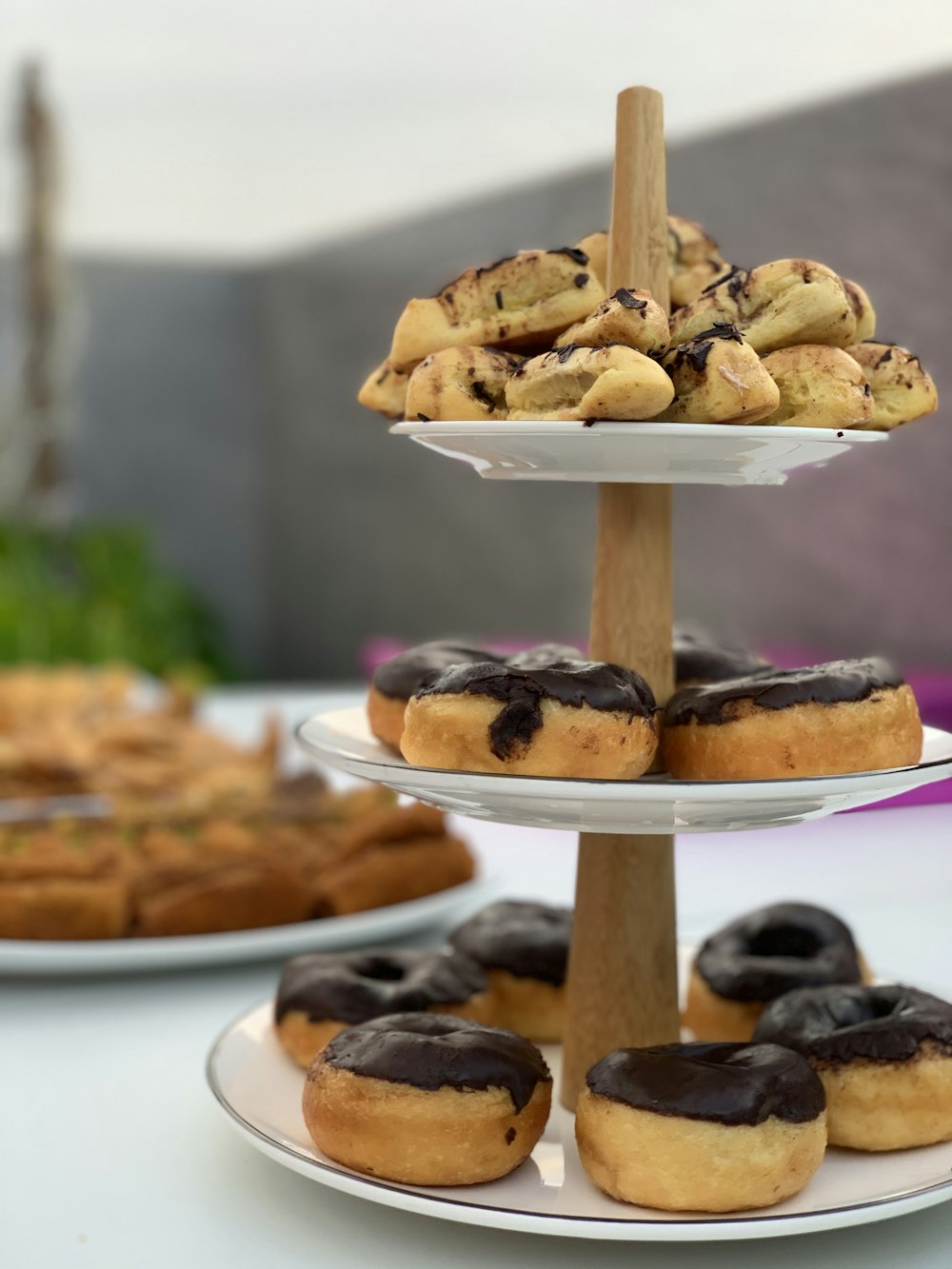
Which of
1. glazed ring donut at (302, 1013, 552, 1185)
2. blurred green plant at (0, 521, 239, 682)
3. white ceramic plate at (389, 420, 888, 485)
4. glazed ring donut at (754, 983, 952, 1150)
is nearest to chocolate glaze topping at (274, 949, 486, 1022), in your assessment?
glazed ring donut at (302, 1013, 552, 1185)

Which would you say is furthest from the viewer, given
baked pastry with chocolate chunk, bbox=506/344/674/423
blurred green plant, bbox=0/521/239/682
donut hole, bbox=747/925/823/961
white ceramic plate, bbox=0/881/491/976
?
blurred green plant, bbox=0/521/239/682

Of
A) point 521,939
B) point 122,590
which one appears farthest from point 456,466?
point 521,939

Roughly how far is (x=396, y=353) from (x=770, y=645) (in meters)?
1.83

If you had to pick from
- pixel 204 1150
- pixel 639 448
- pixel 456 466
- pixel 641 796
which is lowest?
pixel 204 1150

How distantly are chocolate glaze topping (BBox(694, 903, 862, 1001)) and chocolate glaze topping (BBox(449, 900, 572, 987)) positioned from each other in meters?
0.09

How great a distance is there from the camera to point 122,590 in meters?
5.03

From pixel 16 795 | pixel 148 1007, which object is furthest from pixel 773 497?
pixel 148 1007

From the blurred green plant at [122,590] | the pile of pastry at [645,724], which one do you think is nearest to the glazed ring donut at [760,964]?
the pile of pastry at [645,724]

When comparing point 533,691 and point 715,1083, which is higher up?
point 533,691

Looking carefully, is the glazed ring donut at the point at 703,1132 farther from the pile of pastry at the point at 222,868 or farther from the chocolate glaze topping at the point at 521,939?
the pile of pastry at the point at 222,868

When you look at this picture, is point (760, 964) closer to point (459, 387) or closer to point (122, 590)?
point (459, 387)

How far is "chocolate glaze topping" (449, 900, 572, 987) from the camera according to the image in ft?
3.00

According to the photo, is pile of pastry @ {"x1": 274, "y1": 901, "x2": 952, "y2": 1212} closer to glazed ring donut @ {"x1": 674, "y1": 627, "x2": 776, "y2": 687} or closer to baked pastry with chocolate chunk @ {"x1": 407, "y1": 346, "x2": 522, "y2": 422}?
glazed ring donut @ {"x1": 674, "y1": 627, "x2": 776, "y2": 687}

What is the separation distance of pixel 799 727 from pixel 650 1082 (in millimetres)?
180
